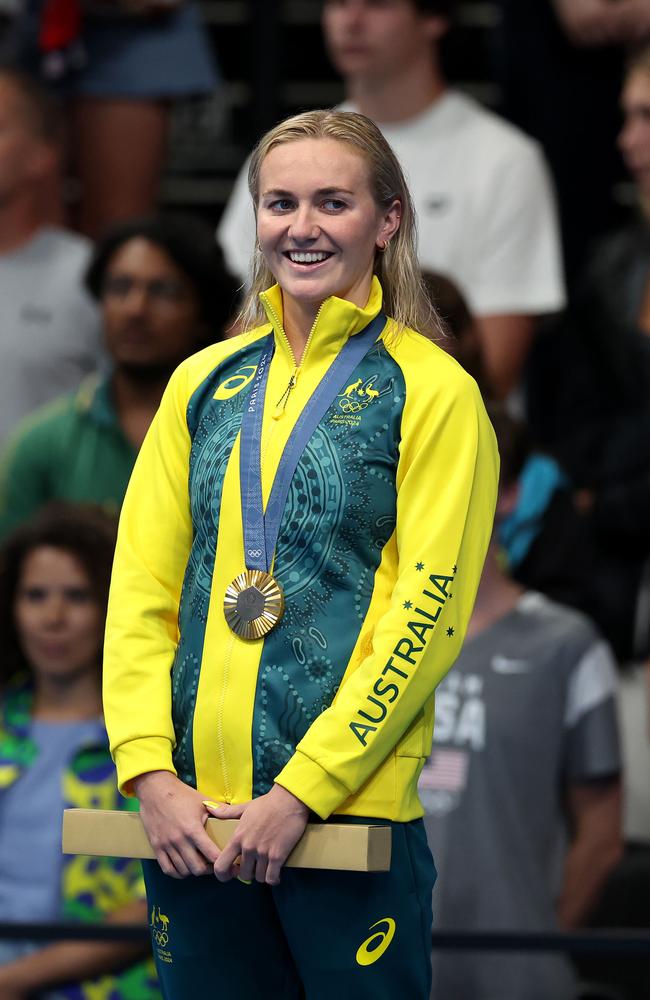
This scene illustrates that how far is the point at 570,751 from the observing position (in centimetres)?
362

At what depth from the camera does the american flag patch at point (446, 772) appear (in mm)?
3480

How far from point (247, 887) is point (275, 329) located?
648 mm

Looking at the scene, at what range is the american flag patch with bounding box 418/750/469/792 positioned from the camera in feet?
11.4

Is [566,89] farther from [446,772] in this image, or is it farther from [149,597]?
[149,597]

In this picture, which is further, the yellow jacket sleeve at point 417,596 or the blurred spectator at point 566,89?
the blurred spectator at point 566,89

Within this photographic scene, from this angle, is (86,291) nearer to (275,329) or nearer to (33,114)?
(33,114)

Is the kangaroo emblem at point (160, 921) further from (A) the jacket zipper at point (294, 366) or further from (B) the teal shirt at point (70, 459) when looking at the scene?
(B) the teal shirt at point (70, 459)

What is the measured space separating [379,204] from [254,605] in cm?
48

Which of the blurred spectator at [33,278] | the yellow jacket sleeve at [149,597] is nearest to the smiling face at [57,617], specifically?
the blurred spectator at [33,278]

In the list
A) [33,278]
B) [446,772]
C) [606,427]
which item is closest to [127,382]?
[33,278]

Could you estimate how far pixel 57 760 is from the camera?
11.9 ft

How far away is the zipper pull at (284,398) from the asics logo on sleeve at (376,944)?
583 millimetres

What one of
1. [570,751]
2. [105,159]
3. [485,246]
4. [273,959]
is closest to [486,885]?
[570,751]

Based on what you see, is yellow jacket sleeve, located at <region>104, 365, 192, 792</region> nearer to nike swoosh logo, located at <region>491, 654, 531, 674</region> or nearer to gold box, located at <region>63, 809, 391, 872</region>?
gold box, located at <region>63, 809, 391, 872</region>
